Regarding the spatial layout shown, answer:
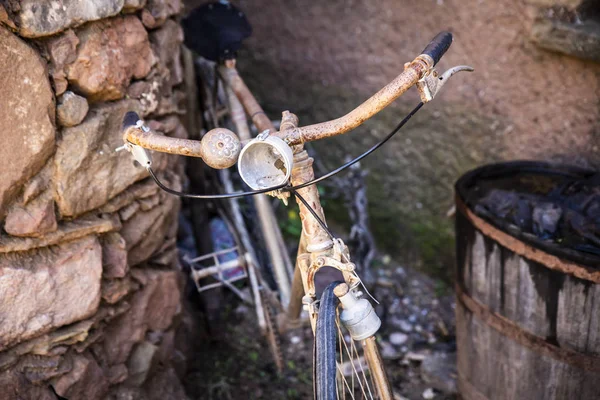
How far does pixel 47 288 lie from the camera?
2.23 meters

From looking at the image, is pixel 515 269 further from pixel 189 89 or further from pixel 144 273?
pixel 189 89

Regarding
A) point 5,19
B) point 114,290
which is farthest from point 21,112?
point 114,290

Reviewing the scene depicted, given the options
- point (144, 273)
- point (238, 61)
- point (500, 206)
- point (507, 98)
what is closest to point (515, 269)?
point (500, 206)

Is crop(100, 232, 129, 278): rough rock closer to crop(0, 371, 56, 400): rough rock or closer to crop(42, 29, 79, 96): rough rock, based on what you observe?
crop(0, 371, 56, 400): rough rock

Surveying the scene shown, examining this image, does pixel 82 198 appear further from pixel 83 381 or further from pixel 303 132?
pixel 303 132

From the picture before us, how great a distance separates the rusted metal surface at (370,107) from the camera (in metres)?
1.73

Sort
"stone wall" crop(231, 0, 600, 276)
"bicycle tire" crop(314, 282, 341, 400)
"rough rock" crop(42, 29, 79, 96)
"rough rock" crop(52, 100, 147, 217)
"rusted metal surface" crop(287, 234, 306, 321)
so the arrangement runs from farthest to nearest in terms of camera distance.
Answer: "stone wall" crop(231, 0, 600, 276) < "rusted metal surface" crop(287, 234, 306, 321) < "rough rock" crop(52, 100, 147, 217) < "rough rock" crop(42, 29, 79, 96) < "bicycle tire" crop(314, 282, 341, 400)

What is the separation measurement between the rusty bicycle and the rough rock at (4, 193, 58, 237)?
1.58 ft

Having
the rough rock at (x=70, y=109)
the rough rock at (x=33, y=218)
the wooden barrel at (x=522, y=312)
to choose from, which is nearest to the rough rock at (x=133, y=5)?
the rough rock at (x=70, y=109)

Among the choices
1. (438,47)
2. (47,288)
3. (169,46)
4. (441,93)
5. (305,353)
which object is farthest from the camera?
(441,93)

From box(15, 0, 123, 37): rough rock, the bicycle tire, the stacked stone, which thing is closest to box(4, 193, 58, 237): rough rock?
the stacked stone

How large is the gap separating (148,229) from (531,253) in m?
1.56

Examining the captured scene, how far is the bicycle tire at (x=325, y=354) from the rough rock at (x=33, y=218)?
40.6 inches

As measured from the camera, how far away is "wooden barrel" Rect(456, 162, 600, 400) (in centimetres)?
231
